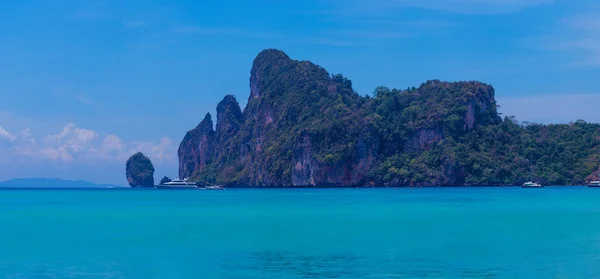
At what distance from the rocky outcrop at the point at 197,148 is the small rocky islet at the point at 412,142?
3694 cm

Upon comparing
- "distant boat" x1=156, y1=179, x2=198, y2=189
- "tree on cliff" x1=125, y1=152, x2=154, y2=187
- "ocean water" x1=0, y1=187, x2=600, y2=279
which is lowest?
"ocean water" x1=0, y1=187, x2=600, y2=279

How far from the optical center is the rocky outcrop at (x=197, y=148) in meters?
183

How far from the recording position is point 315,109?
141750 mm

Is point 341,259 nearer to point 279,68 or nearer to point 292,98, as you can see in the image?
point 292,98

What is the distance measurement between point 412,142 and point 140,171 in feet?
284

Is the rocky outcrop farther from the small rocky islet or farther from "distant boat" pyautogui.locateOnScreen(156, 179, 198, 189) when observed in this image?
the small rocky islet

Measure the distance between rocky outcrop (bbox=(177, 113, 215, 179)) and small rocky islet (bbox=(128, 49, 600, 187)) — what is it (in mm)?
36943

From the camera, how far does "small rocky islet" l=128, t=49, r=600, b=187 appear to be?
121688 mm

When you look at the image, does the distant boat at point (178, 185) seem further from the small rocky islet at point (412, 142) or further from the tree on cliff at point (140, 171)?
the tree on cliff at point (140, 171)

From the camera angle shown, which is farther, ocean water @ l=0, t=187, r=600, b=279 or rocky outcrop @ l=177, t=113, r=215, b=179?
rocky outcrop @ l=177, t=113, r=215, b=179

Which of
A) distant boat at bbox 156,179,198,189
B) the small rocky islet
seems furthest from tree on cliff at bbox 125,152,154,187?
the small rocky islet

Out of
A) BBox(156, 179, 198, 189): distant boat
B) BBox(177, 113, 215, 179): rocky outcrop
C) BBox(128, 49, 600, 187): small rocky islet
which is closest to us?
BBox(128, 49, 600, 187): small rocky islet

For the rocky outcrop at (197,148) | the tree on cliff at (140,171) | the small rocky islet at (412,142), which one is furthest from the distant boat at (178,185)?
the tree on cliff at (140,171)

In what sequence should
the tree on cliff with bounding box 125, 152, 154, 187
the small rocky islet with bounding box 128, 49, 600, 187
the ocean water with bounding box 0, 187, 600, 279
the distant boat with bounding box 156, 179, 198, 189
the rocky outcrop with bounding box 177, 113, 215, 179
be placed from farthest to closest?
the tree on cliff with bounding box 125, 152, 154, 187
the rocky outcrop with bounding box 177, 113, 215, 179
the distant boat with bounding box 156, 179, 198, 189
the small rocky islet with bounding box 128, 49, 600, 187
the ocean water with bounding box 0, 187, 600, 279
